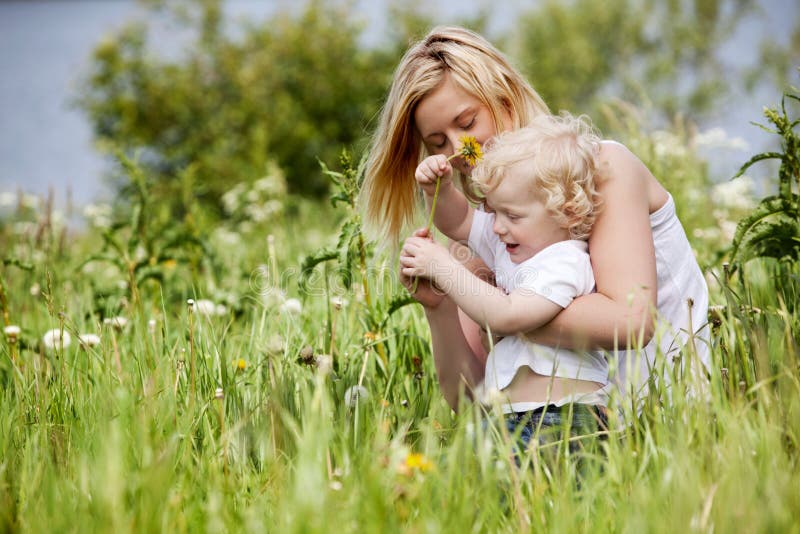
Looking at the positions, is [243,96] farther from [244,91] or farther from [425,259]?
[425,259]

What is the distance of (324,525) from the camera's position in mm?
1225

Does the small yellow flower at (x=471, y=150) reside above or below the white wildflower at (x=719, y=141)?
below

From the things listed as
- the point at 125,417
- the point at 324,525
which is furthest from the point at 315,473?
the point at 125,417

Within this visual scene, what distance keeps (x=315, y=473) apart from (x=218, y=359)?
103cm

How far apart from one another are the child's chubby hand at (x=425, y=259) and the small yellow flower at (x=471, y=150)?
0.79 ft

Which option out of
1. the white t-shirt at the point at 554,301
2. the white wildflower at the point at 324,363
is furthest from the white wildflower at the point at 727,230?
the white wildflower at the point at 324,363

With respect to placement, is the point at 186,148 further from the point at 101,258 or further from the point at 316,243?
the point at 101,258

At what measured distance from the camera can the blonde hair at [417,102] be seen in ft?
7.48

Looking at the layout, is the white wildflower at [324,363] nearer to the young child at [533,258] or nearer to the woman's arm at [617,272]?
the young child at [533,258]

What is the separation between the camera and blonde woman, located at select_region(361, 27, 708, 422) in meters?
1.85

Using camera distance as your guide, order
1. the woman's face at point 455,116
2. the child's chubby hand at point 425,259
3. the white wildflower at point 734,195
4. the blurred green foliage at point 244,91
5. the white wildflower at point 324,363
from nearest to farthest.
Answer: the white wildflower at point 324,363 < the child's chubby hand at point 425,259 < the woman's face at point 455,116 < the white wildflower at point 734,195 < the blurred green foliage at point 244,91

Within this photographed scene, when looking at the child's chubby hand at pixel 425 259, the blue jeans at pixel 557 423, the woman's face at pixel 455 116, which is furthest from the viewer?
the woman's face at pixel 455 116

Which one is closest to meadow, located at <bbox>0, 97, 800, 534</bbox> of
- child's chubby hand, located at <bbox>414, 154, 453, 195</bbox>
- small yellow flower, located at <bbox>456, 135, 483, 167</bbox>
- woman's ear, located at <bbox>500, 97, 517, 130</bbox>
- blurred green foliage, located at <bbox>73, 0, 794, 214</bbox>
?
child's chubby hand, located at <bbox>414, 154, 453, 195</bbox>

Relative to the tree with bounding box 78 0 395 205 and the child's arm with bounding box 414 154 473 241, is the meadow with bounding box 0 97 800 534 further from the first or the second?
the tree with bounding box 78 0 395 205
